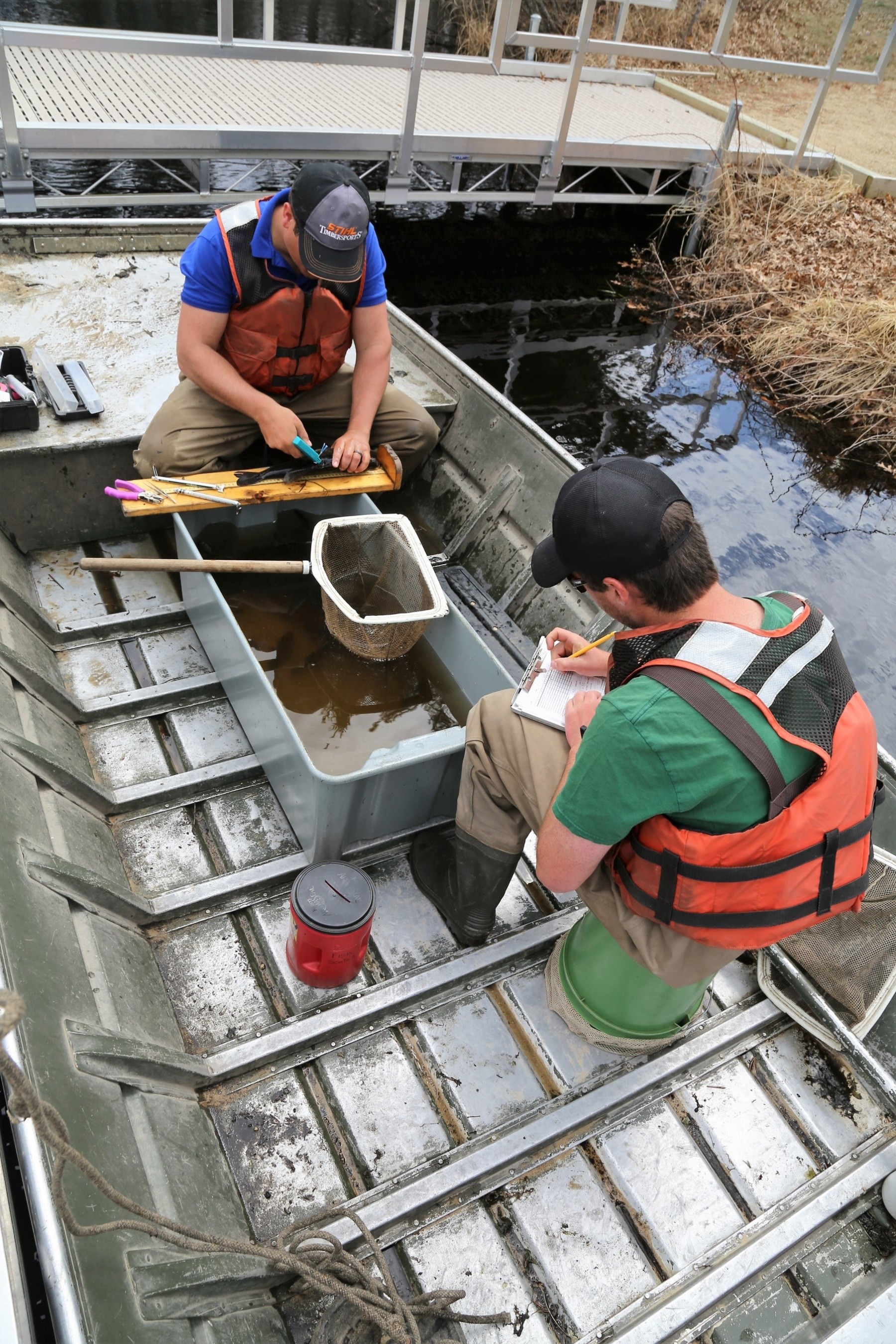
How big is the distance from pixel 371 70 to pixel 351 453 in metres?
6.87

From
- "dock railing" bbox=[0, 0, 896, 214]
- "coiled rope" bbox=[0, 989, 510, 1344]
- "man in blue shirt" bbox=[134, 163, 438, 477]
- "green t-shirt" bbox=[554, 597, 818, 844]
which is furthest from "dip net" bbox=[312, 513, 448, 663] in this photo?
"dock railing" bbox=[0, 0, 896, 214]

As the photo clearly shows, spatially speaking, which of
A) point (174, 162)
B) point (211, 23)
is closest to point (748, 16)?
point (211, 23)

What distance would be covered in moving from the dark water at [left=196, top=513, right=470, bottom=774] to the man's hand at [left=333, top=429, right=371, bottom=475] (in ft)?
1.57

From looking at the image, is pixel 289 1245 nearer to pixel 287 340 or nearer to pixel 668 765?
pixel 668 765

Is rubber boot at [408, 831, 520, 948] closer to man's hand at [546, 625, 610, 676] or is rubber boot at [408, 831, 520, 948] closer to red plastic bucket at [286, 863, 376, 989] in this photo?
red plastic bucket at [286, 863, 376, 989]

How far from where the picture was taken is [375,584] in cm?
334

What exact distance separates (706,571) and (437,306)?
641 centimetres

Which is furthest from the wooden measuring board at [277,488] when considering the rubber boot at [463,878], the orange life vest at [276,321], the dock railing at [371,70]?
the dock railing at [371,70]

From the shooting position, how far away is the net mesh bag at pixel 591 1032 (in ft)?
7.68

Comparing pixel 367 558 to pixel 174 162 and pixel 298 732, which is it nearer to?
pixel 298 732

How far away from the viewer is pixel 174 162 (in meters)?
8.45

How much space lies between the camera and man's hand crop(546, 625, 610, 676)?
2.42 metres

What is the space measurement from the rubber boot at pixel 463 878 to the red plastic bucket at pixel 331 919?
1.05 ft

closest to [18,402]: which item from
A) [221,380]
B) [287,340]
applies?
[221,380]
